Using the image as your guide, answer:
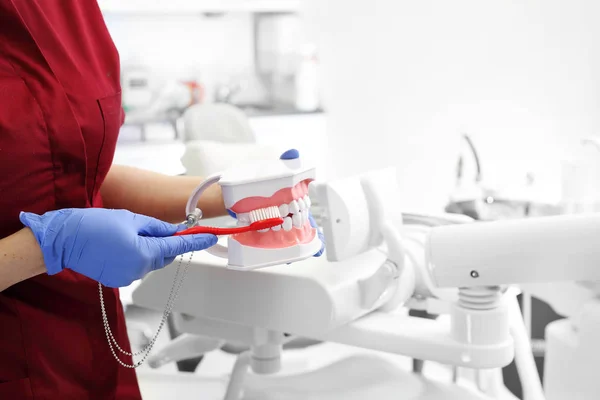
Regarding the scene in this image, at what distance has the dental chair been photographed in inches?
39.3

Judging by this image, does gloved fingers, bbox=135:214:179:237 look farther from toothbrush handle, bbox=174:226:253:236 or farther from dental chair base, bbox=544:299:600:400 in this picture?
dental chair base, bbox=544:299:600:400

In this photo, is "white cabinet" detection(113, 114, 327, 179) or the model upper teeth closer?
the model upper teeth

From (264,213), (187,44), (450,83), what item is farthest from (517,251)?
(187,44)

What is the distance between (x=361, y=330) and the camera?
3.81ft

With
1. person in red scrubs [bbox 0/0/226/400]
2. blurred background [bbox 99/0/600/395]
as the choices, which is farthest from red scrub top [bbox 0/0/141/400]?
blurred background [bbox 99/0/600/395]

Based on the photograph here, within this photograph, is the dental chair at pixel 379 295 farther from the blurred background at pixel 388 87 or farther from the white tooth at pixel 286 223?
the blurred background at pixel 388 87

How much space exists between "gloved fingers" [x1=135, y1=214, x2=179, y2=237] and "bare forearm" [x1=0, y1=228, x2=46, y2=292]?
13 cm

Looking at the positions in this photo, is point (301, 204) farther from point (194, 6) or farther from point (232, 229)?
point (194, 6)

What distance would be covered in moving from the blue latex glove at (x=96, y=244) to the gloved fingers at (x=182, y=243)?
0.01 meters

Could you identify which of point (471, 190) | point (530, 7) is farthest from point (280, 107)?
point (471, 190)

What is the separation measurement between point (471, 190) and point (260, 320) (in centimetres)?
133

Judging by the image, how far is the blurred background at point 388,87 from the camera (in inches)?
109

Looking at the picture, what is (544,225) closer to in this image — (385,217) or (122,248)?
(385,217)

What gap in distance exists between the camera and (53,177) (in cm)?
100
